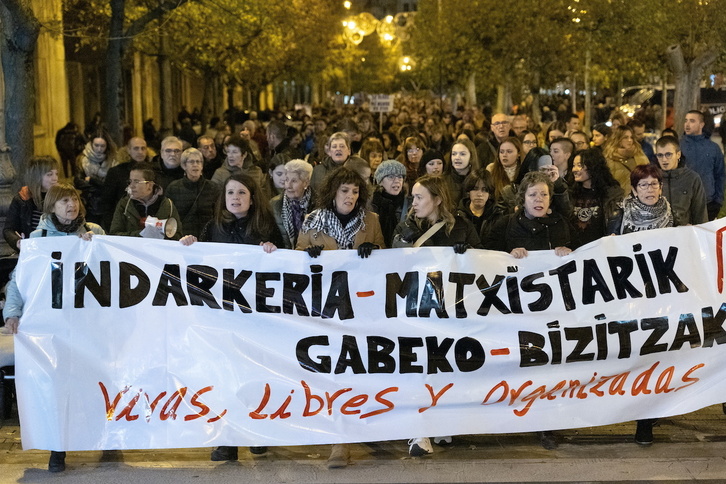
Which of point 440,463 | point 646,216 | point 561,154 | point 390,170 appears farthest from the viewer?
point 561,154

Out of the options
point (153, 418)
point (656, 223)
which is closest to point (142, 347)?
point (153, 418)

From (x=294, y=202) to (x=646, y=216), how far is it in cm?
243

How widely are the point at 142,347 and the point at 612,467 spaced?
2.68 m

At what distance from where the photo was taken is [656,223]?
662 cm

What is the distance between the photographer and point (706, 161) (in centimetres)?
1056

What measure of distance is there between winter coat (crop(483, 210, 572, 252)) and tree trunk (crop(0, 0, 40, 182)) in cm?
668

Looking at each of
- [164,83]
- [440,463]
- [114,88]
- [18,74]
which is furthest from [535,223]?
[164,83]

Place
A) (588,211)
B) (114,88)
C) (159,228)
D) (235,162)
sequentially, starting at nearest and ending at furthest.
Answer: (159,228), (588,211), (235,162), (114,88)

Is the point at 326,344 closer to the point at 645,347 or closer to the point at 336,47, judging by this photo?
the point at 645,347

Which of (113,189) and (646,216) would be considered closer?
(646,216)

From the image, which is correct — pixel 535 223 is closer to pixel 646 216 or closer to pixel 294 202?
pixel 646 216

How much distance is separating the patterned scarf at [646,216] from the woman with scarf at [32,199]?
13.4 ft

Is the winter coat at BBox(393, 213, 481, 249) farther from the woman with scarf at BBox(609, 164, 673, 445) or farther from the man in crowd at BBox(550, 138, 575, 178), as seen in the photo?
the man in crowd at BBox(550, 138, 575, 178)

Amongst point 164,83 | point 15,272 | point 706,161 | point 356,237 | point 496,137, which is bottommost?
point 15,272
